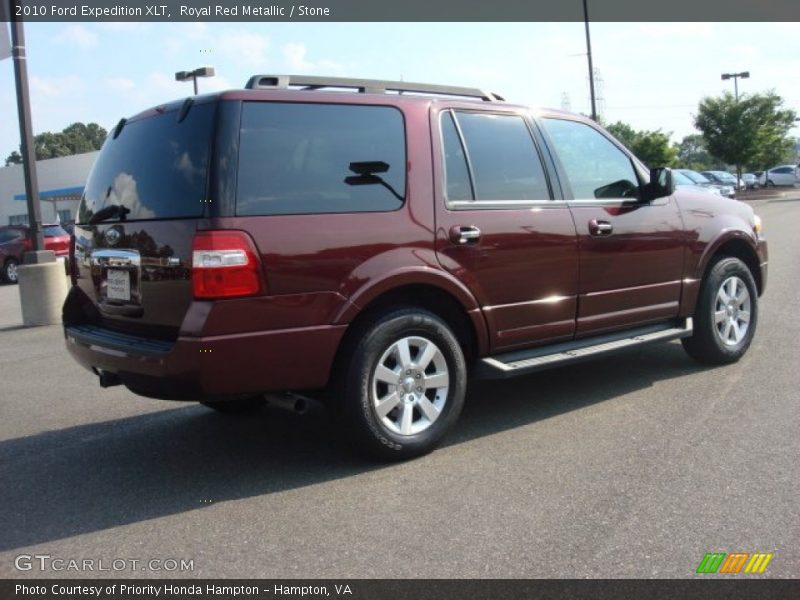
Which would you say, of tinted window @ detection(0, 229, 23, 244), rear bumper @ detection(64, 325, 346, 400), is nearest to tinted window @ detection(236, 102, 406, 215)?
rear bumper @ detection(64, 325, 346, 400)

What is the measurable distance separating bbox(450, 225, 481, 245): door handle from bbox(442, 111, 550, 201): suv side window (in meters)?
0.19

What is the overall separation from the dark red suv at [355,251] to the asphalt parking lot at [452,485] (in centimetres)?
40

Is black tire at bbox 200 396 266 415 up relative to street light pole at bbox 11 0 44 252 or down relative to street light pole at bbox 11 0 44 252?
down

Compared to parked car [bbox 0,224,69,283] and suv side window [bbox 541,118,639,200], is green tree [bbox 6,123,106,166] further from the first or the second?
suv side window [bbox 541,118,639,200]

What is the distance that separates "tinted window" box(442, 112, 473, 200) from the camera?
4.52 meters

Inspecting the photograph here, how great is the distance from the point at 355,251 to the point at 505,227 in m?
1.08

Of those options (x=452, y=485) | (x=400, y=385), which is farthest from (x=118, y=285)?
(x=452, y=485)

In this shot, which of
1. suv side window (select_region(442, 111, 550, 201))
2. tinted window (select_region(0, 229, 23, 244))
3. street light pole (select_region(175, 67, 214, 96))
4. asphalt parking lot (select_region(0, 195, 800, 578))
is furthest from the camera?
street light pole (select_region(175, 67, 214, 96))

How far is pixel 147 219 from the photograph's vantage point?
13.2 ft

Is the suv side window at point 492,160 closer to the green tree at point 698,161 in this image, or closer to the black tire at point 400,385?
the black tire at point 400,385

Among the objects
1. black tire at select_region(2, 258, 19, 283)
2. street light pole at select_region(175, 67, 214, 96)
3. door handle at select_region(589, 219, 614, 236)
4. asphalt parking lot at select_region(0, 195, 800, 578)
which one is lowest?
asphalt parking lot at select_region(0, 195, 800, 578)

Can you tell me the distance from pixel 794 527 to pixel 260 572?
2.23 m

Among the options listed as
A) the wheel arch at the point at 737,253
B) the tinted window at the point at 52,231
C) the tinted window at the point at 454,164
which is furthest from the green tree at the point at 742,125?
the tinted window at the point at 454,164

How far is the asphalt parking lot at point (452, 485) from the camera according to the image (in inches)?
125
